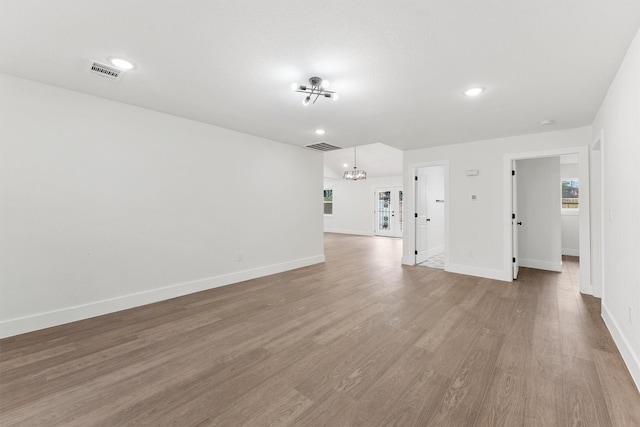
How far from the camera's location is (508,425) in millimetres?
1554

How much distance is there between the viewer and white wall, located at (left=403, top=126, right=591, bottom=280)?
175 inches

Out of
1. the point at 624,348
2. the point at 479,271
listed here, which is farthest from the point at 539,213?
the point at 624,348

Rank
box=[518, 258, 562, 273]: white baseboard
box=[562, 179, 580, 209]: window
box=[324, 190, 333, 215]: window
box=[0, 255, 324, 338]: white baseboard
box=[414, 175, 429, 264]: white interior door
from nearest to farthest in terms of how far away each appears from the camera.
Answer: box=[0, 255, 324, 338]: white baseboard, box=[518, 258, 562, 273]: white baseboard, box=[414, 175, 429, 264]: white interior door, box=[562, 179, 580, 209]: window, box=[324, 190, 333, 215]: window

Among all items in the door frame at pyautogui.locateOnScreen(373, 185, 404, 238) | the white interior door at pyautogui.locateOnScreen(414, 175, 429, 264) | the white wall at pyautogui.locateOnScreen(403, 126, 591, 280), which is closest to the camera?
the white wall at pyautogui.locateOnScreen(403, 126, 591, 280)

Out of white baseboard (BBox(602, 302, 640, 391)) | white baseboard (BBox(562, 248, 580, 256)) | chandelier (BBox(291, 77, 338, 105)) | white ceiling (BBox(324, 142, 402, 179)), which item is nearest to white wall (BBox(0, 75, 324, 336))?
chandelier (BBox(291, 77, 338, 105))

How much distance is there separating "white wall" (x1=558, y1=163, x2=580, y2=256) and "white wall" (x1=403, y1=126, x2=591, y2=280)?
3717mm

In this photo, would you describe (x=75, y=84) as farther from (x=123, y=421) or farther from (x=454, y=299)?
(x=454, y=299)

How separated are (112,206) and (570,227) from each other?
9.36 metres

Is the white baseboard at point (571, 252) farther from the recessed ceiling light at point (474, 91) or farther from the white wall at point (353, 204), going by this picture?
the recessed ceiling light at point (474, 91)

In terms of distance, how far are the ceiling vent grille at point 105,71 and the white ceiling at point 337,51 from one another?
8 cm

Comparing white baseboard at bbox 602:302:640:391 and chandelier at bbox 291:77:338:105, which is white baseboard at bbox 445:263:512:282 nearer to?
white baseboard at bbox 602:302:640:391

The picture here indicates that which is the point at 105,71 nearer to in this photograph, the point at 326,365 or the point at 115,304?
the point at 115,304

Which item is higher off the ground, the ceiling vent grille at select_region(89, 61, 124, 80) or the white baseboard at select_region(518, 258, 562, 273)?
the ceiling vent grille at select_region(89, 61, 124, 80)

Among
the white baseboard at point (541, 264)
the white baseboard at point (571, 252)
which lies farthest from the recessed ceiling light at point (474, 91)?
the white baseboard at point (571, 252)
